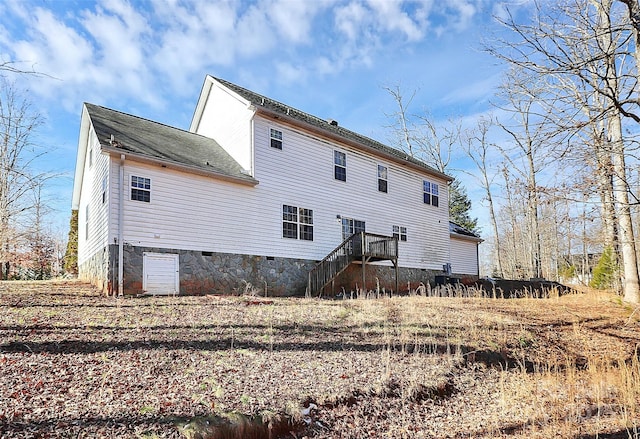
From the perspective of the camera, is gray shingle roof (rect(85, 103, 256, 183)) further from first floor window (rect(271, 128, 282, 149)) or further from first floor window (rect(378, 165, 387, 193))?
first floor window (rect(378, 165, 387, 193))

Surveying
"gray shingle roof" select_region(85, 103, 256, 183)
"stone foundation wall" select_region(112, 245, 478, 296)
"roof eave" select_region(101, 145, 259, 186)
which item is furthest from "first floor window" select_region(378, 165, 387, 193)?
"gray shingle roof" select_region(85, 103, 256, 183)

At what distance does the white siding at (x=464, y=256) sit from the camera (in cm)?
2204

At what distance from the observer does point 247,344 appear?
6.36 metres

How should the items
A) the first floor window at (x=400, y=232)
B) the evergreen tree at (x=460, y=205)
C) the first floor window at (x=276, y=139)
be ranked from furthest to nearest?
the evergreen tree at (x=460, y=205)
the first floor window at (x=400, y=232)
the first floor window at (x=276, y=139)

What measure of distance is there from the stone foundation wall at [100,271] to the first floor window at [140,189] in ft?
5.38

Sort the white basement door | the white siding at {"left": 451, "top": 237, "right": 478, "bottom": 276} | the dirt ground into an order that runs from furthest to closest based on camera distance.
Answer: the white siding at {"left": 451, "top": 237, "right": 478, "bottom": 276} → the white basement door → the dirt ground

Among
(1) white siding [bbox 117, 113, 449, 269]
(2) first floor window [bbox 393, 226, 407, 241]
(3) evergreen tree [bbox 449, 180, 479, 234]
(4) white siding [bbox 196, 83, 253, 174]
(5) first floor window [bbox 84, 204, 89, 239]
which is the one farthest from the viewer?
(3) evergreen tree [bbox 449, 180, 479, 234]

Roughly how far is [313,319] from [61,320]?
4.74 m

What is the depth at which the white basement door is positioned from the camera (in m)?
11.1

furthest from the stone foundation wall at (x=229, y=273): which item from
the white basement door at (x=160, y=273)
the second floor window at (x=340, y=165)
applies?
the second floor window at (x=340, y=165)

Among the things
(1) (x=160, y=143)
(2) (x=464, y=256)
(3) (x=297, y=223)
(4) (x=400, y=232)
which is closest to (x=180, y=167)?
(1) (x=160, y=143)

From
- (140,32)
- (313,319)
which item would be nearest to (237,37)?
(140,32)

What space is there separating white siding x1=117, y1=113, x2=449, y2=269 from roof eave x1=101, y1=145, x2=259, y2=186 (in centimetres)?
18

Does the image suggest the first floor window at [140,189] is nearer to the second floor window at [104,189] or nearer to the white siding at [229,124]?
the second floor window at [104,189]
